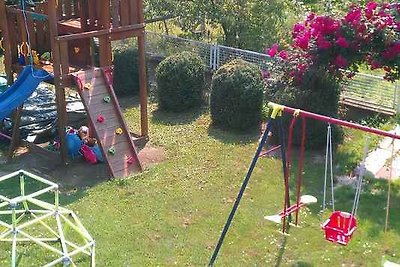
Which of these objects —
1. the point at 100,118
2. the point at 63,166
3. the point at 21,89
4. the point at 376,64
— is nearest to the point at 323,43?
the point at 376,64

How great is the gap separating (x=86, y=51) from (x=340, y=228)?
20.7 ft

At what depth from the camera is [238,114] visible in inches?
441

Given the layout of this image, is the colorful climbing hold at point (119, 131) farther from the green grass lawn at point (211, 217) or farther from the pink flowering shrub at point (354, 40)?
the pink flowering shrub at point (354, 40)

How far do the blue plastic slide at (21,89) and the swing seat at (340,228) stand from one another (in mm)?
5581

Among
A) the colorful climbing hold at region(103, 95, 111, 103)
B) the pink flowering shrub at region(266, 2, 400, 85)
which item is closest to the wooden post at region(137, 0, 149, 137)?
the colorful climbing hold at region(103, 95, 111, 103)

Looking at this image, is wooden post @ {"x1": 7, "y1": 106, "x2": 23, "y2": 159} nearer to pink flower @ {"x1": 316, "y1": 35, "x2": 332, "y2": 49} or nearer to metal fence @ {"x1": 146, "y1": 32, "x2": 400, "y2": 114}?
metal fence @ {"x1": 146, "y1": 32, "x2": 400, "y2": 114}

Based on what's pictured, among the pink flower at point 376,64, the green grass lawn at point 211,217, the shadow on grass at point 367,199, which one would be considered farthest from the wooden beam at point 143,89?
the pink flower at point 376,64

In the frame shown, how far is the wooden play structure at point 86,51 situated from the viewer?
381 inches

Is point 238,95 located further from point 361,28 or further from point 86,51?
point 86,51

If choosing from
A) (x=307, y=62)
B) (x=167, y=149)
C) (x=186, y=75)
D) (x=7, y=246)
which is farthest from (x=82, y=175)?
(x=307, y=62)

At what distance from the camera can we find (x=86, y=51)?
11.1 m

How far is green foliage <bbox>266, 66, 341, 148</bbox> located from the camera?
10.2 m

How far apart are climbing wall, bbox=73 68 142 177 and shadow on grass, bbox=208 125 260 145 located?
6.37ft

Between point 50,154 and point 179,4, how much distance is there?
5.97 m
